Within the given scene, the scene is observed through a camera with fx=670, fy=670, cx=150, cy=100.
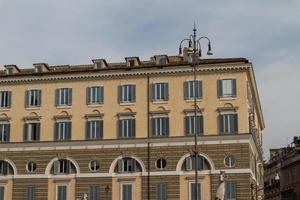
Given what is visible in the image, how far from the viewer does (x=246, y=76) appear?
196 ft

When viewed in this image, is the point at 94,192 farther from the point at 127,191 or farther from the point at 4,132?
the point at 4,132

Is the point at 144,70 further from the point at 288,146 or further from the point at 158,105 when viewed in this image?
the point at 288,146

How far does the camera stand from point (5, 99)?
6425 cm

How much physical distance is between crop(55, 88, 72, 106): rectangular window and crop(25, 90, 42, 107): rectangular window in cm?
179

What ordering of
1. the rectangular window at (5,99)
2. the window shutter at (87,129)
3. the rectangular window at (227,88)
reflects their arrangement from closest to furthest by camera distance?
the rectangular window at (227,88)
the window shutter at (87,129)
the rectangular window at (5,99)

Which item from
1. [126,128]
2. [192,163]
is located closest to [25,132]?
[126,128]

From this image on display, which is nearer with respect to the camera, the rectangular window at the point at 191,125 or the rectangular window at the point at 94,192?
the rectangular window at the point at 191,125

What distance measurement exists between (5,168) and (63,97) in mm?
8519

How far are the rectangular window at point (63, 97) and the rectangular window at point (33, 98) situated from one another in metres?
1.79

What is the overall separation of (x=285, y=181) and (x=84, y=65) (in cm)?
4459

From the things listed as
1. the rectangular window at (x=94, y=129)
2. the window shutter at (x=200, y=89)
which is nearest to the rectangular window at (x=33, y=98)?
the rectangular window at (x=94, y=129)

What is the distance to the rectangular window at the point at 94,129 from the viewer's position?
61375mm

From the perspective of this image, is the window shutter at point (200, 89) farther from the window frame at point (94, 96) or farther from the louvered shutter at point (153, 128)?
the window frame at point (94, 96)

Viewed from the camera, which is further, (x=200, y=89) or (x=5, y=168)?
(x=5, y=168)
